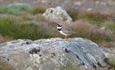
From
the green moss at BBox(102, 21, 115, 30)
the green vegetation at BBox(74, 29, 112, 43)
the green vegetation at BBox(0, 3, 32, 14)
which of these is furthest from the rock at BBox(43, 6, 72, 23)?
the green vegetation at BBox(74, 29, 112, 43)

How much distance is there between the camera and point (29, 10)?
22078mm

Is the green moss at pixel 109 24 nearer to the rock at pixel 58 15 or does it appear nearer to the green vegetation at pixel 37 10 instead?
the rock at pixel 58 15

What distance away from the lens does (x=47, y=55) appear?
1063 centimetres

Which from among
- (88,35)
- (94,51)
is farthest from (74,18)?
(94,51)

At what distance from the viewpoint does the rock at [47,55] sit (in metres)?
10.4

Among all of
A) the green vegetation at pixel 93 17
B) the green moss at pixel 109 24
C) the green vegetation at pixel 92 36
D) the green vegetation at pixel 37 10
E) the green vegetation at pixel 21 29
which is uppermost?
the green vegetation at pixel 21 29

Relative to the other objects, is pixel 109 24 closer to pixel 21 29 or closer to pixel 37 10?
pixel 37 10

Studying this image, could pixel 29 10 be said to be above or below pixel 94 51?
below

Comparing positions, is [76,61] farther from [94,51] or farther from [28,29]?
[28,29]

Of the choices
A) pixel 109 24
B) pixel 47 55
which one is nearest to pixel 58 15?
pixel 109 24

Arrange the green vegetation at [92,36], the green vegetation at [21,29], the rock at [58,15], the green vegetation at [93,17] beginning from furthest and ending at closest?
the green vegetation at [93,17] < the rock at [58,15] < the green vegetation at [92,36] < the green vegetation at [21,29]

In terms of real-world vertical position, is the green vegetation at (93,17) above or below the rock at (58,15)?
below

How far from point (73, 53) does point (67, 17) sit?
31.7 feet

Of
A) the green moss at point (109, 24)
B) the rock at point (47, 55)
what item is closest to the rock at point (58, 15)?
the green moss at point (109, 24)
